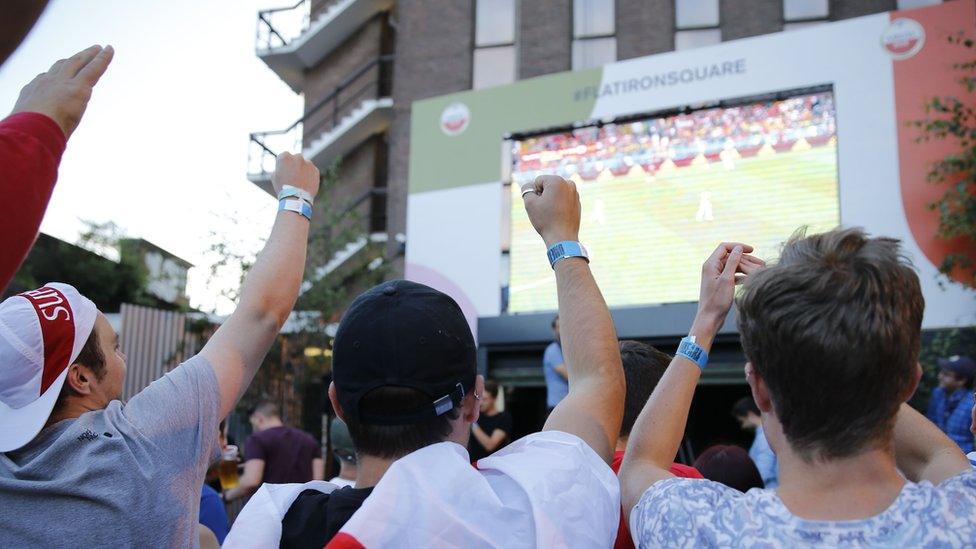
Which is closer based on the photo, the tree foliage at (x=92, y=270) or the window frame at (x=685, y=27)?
the window frame at (x=685, y=27)

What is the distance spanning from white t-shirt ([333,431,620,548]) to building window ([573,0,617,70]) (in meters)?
17.3

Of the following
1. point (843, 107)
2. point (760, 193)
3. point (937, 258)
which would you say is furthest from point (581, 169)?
point (937, 258)

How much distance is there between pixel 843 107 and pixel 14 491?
11.9 m

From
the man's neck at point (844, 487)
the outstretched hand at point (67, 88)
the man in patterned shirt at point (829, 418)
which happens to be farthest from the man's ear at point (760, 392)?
the outstretched hand at point (67, 88)

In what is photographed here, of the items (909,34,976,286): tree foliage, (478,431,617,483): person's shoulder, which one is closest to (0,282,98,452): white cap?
(478,431,617,483): person's shoulder

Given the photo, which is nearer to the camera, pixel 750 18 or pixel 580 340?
pixel 580 340

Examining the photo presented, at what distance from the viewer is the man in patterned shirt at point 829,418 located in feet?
4.63

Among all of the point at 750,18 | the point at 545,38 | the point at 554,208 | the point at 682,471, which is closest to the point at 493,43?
the point at 545,38

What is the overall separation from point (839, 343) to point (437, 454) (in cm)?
76

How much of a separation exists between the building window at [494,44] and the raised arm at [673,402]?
17.2 meters

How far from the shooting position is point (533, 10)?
1875 cm

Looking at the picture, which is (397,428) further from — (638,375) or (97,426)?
(638,375)

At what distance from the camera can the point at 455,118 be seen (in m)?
15.2

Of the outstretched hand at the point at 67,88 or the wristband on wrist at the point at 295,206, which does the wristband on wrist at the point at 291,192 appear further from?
the outstretched hand at the point at 67,88
